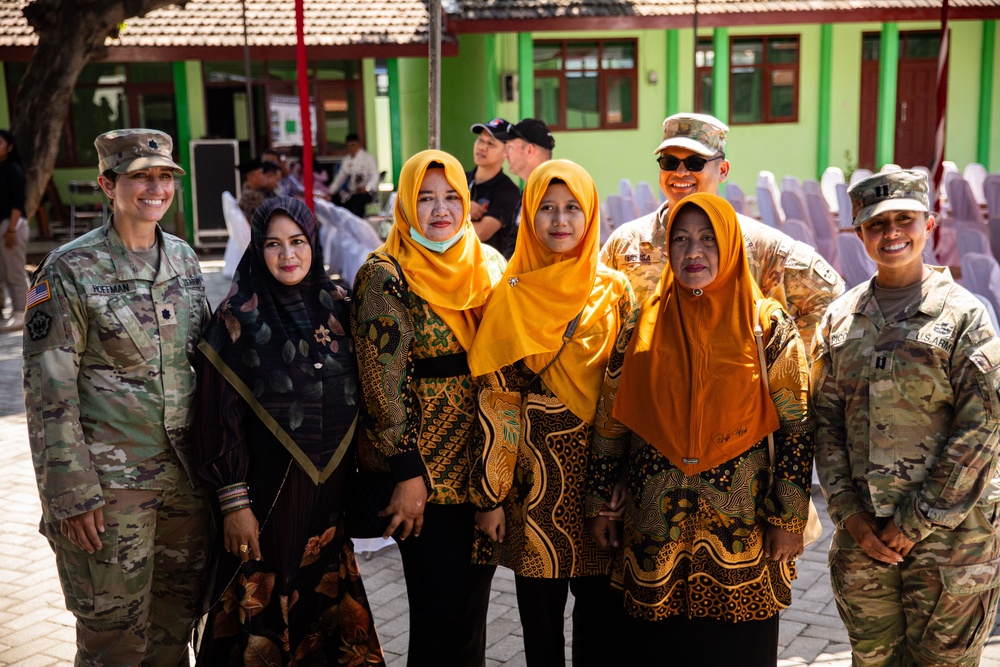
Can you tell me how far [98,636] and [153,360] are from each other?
798 mm

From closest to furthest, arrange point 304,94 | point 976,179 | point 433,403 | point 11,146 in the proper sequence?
point 433,403 → point 304,94 → point 11,146 → point 976,179

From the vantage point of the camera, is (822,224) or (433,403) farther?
(822,224)

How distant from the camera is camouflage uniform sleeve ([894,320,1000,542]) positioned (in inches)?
97.6

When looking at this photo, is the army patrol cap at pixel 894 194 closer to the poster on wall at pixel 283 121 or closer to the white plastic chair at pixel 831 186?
the white plastic chair at pixel 831 186

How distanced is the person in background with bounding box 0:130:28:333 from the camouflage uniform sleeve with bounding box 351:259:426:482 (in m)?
7.75

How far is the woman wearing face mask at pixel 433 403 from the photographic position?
2844mm

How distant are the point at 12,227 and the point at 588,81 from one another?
10400 millimetres

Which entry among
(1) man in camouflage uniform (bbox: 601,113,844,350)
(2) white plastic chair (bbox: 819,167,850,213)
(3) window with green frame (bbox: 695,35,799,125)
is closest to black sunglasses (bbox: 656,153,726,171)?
(1) man in camouflage uniform (bbox: 601,113,844,350)

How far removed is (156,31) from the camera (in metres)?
15.4

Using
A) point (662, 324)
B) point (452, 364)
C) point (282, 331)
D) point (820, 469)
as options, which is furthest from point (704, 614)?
point (282, 331)

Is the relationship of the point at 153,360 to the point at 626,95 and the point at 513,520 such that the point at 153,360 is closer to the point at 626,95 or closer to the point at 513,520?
the point at 513,520

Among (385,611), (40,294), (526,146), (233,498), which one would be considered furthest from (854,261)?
(40,294)

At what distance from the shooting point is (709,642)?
2666 millimetres

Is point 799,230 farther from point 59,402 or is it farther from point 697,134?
point 59,402
